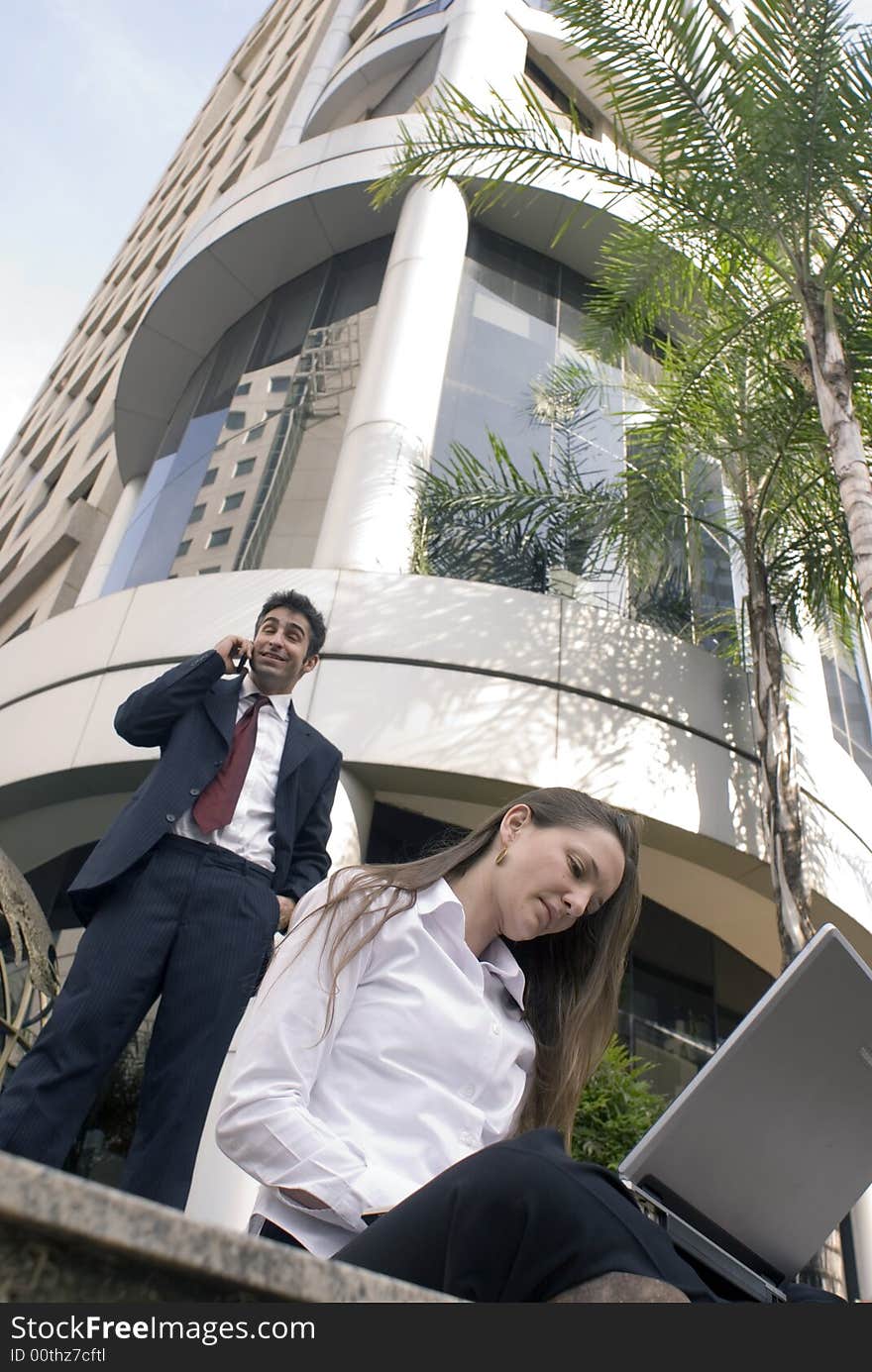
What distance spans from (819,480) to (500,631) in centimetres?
227

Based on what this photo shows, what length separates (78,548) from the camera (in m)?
15.3

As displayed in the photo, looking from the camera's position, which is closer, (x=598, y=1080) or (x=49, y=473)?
(x=598, y=1080)

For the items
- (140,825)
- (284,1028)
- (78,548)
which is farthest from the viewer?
(78,548)

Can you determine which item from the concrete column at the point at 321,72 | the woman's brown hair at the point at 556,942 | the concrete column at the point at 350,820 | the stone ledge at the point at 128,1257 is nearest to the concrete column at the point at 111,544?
the concrete column at the point at 350,820

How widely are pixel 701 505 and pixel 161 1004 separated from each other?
580 centimetres

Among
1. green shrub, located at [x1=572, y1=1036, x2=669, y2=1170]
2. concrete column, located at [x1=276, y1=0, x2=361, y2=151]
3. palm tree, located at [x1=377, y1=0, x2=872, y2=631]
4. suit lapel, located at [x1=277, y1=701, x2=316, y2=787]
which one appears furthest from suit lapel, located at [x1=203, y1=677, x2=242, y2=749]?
concrete column, located at [x1=276, y1=0, x2=361, y2=151]

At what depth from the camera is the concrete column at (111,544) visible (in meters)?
9.03

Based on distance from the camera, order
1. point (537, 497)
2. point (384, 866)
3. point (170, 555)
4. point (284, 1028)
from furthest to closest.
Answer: point (170, 555) < point (537, 497) < point (384, 866) < point (284, 1028)

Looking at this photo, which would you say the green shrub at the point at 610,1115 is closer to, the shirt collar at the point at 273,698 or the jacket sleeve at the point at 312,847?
the jacket sleeve at the point at 312,847

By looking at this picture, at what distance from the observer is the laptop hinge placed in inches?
49.7

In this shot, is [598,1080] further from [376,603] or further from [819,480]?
[819,480]

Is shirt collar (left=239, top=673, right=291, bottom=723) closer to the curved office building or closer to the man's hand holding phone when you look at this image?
the man's hand holding phone

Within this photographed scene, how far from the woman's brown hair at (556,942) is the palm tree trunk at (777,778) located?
3175mm

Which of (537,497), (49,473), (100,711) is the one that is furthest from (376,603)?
(49,473)
